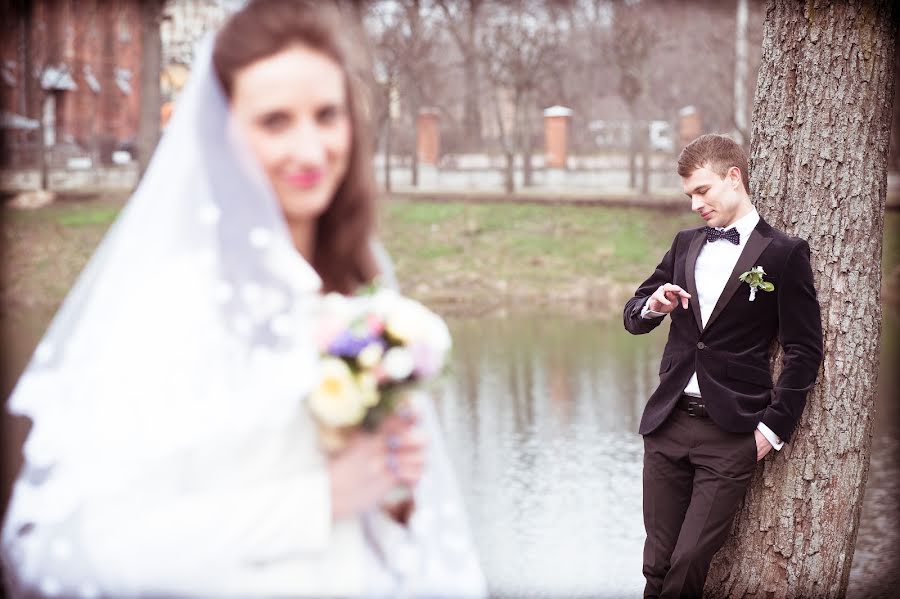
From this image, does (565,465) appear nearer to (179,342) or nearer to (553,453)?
(553,453)

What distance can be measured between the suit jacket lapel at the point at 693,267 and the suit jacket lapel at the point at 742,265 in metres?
0.06

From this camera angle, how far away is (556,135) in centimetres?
3484

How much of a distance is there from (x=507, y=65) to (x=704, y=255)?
86.6 feet

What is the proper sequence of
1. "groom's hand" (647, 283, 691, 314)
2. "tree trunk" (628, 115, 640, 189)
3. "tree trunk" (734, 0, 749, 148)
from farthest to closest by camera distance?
"tree trunk" (628, 115, 640, 189), "tree trunk" (734, 0, 749, 148), "groom's hand" (647, 283, 691, 314)

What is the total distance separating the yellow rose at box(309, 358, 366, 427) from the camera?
2.01 metres

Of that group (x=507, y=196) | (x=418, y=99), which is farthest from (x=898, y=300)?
(x=418, y=99)

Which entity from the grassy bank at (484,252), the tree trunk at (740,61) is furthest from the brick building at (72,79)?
the tree trunk at (740,61)

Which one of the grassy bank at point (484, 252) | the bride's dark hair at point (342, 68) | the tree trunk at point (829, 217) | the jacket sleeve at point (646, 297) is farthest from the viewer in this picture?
the grassy bank at point (484, 252)

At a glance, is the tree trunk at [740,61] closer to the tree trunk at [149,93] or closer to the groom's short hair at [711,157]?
the tree trunk at [149,93]

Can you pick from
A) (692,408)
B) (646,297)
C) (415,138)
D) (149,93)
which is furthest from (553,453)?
(415,138)

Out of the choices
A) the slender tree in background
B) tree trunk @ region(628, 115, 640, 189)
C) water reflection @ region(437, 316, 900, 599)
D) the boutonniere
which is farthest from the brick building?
the boutonniere

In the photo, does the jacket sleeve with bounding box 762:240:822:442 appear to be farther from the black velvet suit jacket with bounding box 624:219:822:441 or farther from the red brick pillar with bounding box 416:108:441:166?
the red brick pillar with bounding box 416:108:441:166

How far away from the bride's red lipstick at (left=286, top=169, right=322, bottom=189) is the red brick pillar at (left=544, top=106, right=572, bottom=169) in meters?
32.5

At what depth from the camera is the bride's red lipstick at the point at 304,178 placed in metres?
2.16
